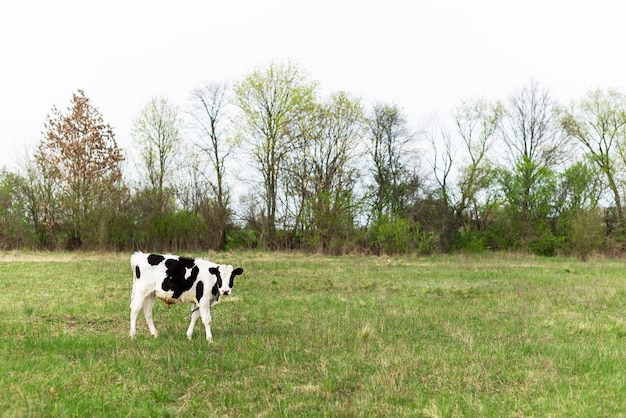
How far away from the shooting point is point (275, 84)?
43.0 meters

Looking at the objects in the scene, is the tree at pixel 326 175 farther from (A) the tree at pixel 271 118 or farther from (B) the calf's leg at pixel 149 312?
(B) the calf's leg at pixel 149 312

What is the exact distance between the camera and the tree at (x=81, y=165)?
117 feet

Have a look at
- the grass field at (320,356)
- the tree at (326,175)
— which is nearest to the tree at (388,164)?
the tree at (326,175)

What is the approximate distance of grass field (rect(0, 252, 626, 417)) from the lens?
604 centimetres

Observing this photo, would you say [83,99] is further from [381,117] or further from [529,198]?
[529,198]

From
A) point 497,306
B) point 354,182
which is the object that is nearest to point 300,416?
point 497,306

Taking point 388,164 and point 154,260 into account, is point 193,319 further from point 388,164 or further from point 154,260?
point 388,164

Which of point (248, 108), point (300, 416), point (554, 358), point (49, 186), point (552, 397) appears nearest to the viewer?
point (300, 416)

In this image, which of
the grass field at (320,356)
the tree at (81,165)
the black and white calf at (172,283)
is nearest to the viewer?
the grass field at (320,356)

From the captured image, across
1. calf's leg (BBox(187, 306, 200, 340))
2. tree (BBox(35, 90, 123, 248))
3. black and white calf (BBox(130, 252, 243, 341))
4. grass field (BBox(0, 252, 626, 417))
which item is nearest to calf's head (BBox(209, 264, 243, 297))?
black and white calf (BBox(130, 252, 243, 341))

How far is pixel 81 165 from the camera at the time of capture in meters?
39.9

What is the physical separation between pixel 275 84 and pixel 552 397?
39.0 m

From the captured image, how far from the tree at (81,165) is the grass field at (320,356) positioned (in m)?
21.0

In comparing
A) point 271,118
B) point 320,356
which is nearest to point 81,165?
point 271,118
